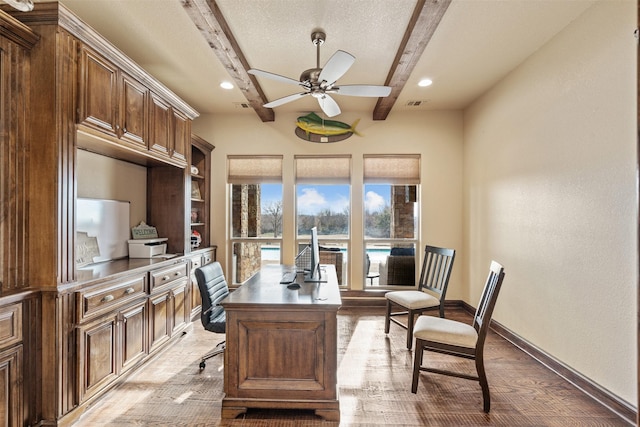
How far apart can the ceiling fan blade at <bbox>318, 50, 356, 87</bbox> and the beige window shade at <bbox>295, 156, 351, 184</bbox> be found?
2058mm

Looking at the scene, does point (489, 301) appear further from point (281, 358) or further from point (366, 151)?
point (366, 151)

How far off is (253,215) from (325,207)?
1113 millimetres

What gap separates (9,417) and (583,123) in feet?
13.8

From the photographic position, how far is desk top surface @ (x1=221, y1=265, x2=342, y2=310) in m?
1.97

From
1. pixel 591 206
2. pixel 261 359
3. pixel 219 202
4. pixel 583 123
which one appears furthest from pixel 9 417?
pixel 583 123

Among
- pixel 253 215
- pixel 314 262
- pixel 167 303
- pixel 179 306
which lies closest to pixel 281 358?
pixel 314 262

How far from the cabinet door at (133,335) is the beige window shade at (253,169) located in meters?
2.35

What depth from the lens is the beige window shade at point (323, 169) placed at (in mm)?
4484

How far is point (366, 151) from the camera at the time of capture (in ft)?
14.6

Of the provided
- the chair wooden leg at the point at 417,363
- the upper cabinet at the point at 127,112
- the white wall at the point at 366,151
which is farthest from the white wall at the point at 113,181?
the chair wooden leg at the point at 417,363

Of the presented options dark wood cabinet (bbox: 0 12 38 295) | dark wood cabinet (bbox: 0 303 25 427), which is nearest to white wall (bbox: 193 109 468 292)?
dark wood cabinet (bbox: 0 12 38 295)

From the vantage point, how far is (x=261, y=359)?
1994 mm

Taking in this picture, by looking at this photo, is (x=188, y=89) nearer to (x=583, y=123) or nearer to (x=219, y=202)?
(x=219, y=202)

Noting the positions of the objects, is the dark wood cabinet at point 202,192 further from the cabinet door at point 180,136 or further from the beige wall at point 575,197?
the beige wall at point 575,197
